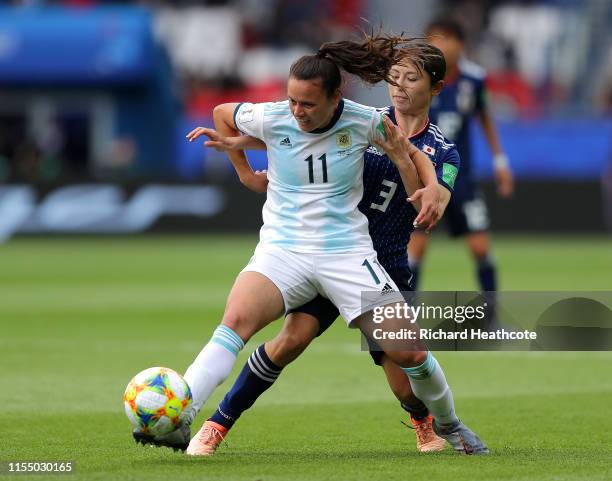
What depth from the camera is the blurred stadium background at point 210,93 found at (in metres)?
24.5

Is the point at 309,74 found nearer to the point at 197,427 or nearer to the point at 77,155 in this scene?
the point at 197,427

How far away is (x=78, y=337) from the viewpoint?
1191 cm

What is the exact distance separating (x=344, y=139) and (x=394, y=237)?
0.67m

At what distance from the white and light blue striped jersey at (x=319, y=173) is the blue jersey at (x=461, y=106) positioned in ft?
16.8

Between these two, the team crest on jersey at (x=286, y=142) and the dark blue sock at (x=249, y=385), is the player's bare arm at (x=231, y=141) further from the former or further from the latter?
the dark blue sock at (x=249, y=385)

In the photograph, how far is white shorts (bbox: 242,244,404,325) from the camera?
625cm

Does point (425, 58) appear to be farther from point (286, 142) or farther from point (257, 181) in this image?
point (257, 181)

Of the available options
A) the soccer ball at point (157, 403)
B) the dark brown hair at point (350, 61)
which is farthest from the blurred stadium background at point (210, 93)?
the soccer ball at point (157, 403)

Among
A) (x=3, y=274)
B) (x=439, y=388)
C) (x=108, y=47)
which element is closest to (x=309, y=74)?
(x=439, y=388)

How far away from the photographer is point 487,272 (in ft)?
38.3

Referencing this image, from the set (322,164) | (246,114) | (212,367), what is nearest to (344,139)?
(322,164)

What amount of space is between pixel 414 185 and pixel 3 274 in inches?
497

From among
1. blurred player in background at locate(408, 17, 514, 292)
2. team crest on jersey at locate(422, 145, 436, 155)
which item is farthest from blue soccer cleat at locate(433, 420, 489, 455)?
blurred player in background at locate(408, 17, 514, 292)

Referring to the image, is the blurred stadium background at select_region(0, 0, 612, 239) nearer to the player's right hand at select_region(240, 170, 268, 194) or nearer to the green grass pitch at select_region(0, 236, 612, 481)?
the green grass pitch at select_region(0, 236, 612, 481)
